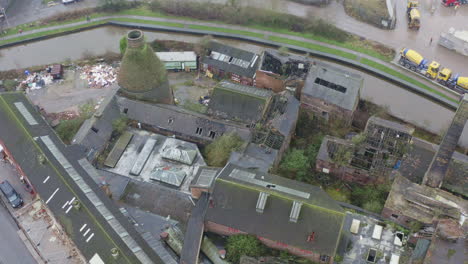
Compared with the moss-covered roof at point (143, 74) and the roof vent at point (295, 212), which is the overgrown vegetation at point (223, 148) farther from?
the roof vent at point (295, 212)

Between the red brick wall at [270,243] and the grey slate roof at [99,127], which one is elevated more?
the grey slate roof at [99,127]

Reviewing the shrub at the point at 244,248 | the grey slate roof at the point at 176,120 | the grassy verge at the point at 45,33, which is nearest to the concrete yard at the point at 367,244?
the shrub at the point at 244,248

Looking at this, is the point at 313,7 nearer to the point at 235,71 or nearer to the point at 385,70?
the point at 385,70

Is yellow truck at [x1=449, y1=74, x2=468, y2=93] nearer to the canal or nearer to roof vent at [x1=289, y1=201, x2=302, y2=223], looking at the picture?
the canal

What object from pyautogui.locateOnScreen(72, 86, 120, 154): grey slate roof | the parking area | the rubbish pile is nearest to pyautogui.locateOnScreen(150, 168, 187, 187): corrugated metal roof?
pyautogui.locateOnScreen(72, 86, 120, 154): grey slate roof

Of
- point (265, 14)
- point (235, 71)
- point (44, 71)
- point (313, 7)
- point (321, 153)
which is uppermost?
point (313, 7)

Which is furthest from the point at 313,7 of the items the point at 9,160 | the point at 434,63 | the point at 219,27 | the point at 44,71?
the point at 9,160
